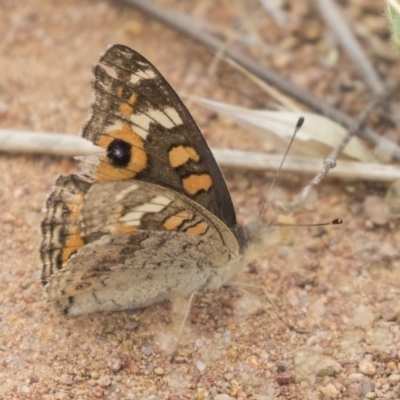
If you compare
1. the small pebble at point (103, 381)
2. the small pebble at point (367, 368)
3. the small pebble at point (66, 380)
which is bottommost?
the small pebble at point (66, 380)

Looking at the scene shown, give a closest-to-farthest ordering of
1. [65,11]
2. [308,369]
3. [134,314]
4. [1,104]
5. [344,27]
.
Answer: [308,369]
[134,314]
[1,104]
[344,27]
[65,11]

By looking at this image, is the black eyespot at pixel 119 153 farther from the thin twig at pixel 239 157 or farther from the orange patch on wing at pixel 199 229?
the thin twig at pixel 239 157

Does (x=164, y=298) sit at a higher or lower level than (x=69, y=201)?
lower

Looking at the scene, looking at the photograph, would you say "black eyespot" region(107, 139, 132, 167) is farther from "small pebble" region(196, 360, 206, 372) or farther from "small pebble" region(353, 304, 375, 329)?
"small pebble" region(353, 304, 375, 329)

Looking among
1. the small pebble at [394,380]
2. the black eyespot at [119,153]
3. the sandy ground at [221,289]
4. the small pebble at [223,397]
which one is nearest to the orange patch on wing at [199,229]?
the black eyespot at [119,153]

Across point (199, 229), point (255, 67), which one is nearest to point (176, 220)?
point (199, 229)

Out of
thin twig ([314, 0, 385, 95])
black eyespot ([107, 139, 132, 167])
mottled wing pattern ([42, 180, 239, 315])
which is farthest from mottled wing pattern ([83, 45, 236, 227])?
thin twig ([314, 0, 385, 95])

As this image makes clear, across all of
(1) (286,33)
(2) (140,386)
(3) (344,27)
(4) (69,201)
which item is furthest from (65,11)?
(2) (140,386)

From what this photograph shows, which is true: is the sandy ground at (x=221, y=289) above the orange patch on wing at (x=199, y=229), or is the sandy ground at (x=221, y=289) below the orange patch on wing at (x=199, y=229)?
below

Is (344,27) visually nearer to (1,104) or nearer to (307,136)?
(307,136)
